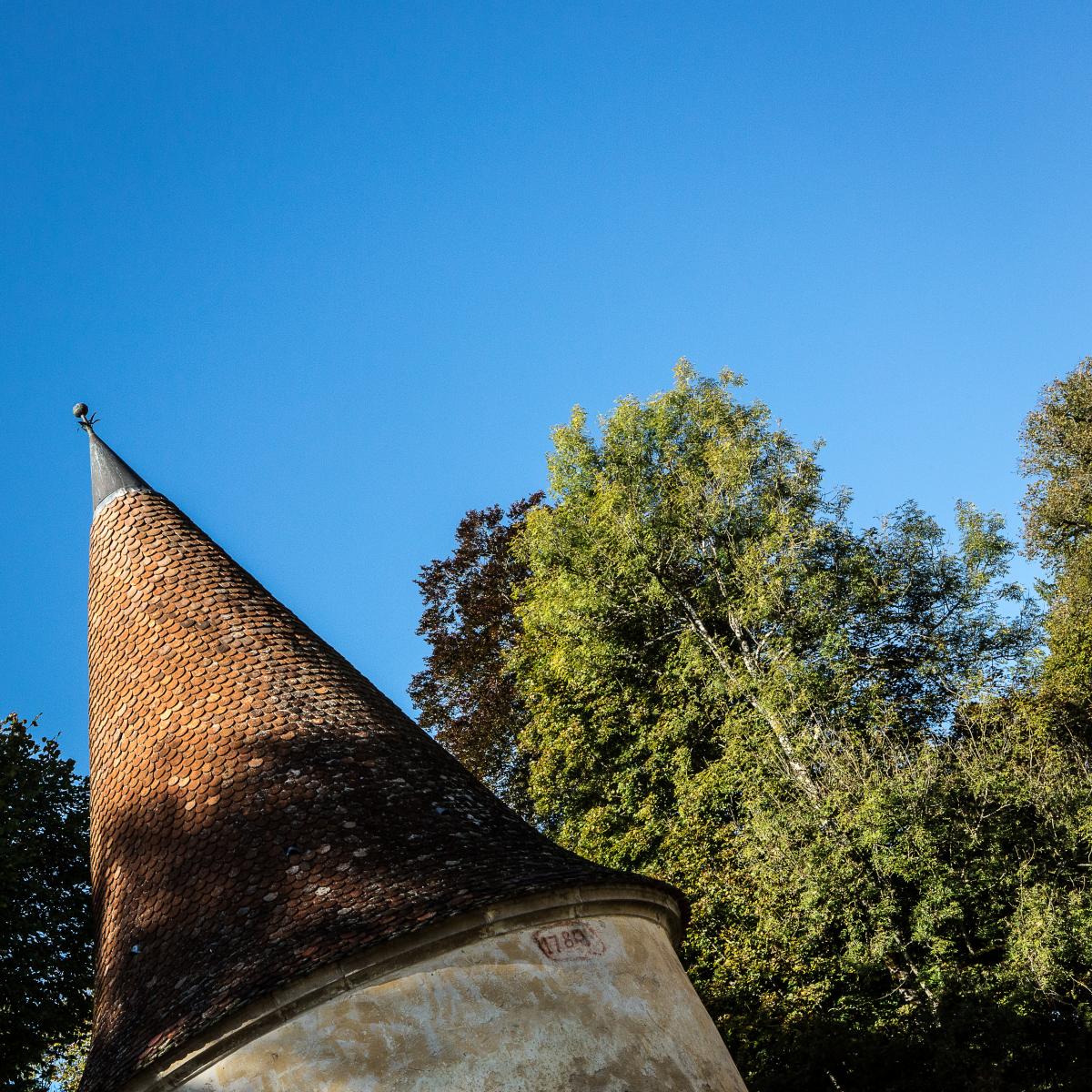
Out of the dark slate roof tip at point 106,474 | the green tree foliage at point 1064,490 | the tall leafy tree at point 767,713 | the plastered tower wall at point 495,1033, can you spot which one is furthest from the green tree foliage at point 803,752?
the dark slate roof tip at point 106,474

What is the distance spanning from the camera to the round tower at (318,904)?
8.24 meters

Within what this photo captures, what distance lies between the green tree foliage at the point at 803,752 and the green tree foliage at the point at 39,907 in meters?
8.81

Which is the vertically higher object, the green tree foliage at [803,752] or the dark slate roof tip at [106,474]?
the dark slate roof tip at [106,474]

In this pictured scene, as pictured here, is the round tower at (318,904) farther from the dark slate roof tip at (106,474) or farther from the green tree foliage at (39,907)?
the green tree foliage at (39,907)

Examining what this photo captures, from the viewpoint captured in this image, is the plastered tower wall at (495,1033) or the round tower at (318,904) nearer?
the plastered tower wall at (495,1033)

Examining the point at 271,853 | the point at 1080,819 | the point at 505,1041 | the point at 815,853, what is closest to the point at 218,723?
the point at 271,853

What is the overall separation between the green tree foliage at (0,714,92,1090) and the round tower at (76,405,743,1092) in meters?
8.46

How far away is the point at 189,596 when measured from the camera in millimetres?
12023

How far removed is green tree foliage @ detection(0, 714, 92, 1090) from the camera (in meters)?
17.8

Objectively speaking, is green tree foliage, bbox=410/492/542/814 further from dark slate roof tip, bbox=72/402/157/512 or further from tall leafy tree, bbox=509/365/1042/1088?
dark slate roof tip, bbox=72/402/157/512

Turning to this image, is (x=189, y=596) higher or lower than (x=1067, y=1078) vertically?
higher

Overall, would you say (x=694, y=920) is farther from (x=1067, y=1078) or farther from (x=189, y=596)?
(x=189, y=596)

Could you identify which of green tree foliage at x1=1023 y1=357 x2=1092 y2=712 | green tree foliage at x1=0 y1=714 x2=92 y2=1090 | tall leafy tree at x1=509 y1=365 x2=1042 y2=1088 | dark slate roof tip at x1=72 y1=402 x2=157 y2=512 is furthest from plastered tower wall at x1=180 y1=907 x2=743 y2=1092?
green tree foliage at x1=1023 y1=357 x2=1092 y2=712

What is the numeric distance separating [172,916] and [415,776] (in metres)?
2.41
